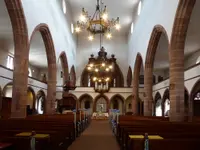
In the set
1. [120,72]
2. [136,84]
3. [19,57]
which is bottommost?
[136,84]

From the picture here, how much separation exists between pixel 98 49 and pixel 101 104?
7137 mm

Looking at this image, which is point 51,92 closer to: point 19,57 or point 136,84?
point 19,57

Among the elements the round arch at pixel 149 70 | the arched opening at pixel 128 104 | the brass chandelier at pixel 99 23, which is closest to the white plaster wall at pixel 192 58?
the round arch at pixel 149 70

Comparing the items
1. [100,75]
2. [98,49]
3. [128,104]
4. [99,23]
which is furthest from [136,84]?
[98,49]

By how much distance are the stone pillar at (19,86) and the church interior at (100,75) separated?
46 millimetres

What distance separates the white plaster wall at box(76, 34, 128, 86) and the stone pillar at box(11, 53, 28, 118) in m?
18.4

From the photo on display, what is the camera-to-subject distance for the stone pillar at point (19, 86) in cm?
1135

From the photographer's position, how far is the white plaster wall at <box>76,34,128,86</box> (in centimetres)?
3031

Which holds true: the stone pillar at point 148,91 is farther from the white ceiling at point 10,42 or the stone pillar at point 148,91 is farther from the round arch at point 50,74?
the white ceiling at point 10,42

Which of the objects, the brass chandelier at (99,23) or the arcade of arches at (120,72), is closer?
the arcade of arches at (120,72)

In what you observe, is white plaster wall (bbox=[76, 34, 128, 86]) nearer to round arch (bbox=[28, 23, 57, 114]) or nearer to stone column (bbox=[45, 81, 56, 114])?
round arch (bbox=[28, 23, 57, 114])

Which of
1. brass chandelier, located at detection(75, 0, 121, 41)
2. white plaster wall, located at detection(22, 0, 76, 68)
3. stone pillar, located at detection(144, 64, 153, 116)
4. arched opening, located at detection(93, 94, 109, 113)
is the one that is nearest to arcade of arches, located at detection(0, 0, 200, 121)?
stone pillar, located at detection(144, 64, 153, 116)

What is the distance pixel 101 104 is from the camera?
29578 mm

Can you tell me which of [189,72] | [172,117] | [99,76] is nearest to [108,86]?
[99,76]
